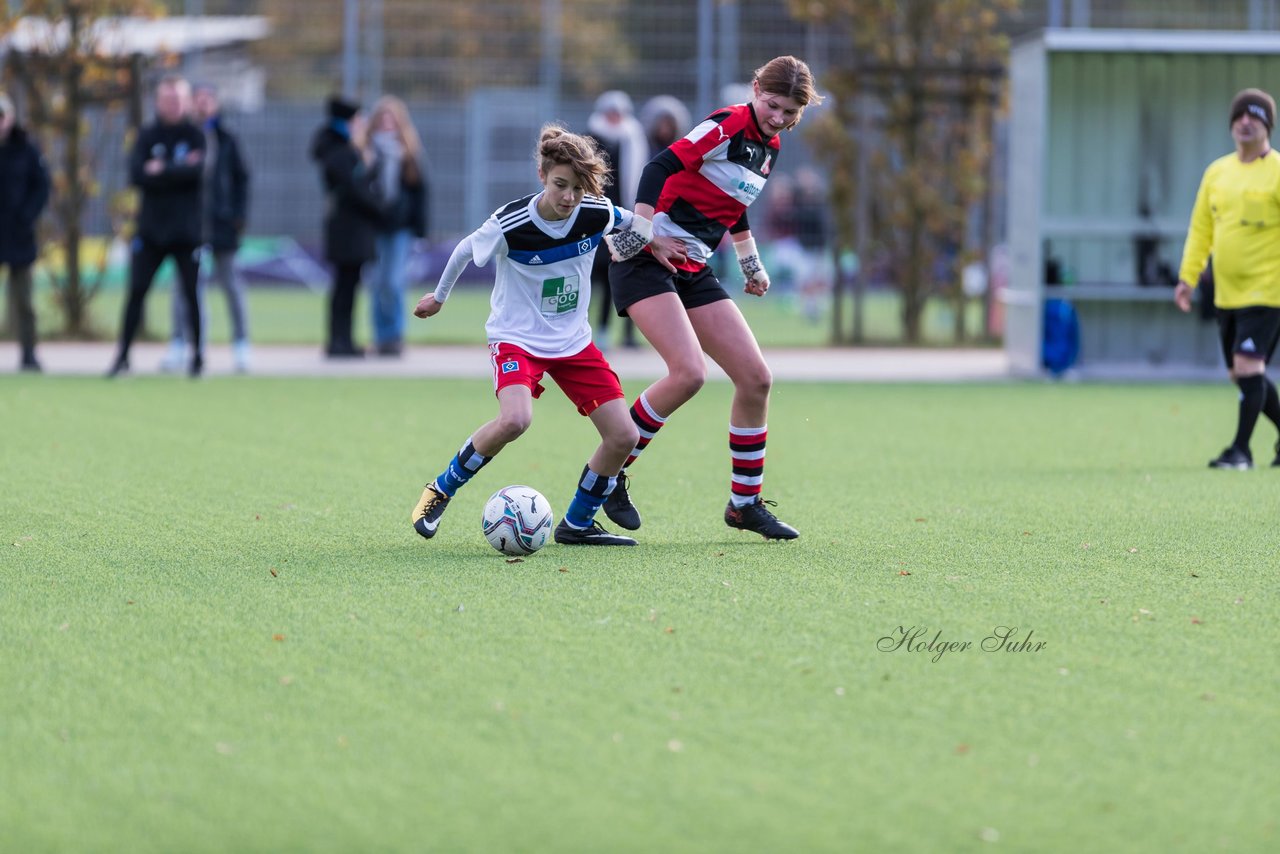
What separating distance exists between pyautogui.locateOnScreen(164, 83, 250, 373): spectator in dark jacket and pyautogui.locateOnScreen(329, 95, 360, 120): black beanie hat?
1000mm

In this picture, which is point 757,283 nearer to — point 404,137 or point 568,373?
point 568,373

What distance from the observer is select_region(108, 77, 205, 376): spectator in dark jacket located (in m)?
14.7

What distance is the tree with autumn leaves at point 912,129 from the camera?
19.2m

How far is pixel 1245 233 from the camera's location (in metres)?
9.88

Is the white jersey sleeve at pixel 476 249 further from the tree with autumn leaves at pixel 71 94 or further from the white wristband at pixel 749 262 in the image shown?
the tree with autumn leaves at pixel 71 94

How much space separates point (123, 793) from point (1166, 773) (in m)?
2.20

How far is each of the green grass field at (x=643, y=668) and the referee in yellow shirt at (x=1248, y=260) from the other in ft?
2.02

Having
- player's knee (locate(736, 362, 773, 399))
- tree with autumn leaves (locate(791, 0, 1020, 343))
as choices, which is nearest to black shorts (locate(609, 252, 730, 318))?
player's knee (locate(736, 362, 773, 399))

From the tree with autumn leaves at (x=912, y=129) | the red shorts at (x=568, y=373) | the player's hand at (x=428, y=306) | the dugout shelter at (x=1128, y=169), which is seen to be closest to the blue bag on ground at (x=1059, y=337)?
the dugout shelter at (x=1128, y=169)

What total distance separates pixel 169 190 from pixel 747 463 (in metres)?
8.78

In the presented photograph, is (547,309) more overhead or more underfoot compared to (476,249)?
more underfoot

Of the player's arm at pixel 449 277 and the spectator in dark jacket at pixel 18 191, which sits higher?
the spectator in dark jacket at pixel 18 191

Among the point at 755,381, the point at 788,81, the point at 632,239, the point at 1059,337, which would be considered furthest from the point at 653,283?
the point at 1059,337

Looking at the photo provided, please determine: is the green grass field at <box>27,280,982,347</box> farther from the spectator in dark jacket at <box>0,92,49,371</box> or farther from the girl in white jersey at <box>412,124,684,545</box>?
the girl in white jersey at <box>412,124,684,545</box>
